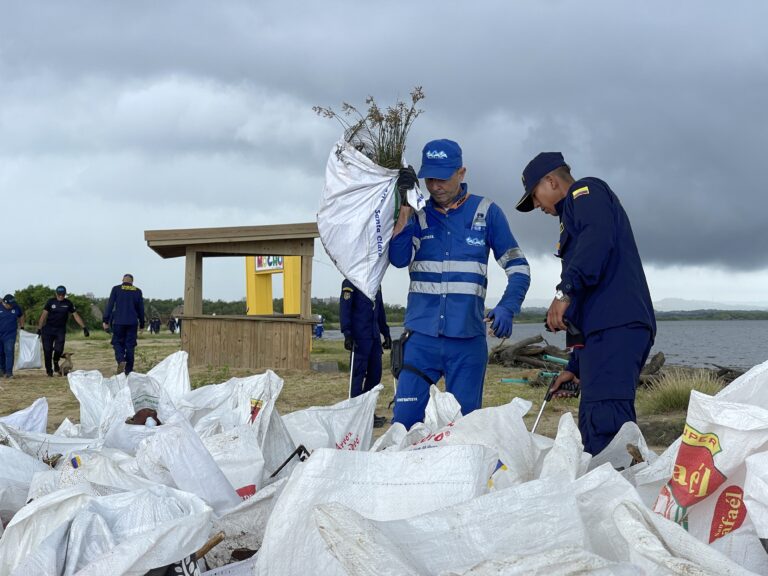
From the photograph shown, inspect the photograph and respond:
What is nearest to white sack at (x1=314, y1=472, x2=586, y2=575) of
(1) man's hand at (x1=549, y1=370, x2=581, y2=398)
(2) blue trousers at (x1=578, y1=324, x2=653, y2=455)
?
(2) blue trousers at (x1=578, y1=324, x2=653, y2=455)

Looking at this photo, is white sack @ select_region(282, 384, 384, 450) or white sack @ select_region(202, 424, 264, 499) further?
white sack @ select_region(282, 384, 384, 450)

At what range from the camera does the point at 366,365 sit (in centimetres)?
882

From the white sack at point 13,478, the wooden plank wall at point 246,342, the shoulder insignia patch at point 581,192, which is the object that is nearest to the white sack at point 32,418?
the white sack at point 13,478

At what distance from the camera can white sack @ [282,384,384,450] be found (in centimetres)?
316

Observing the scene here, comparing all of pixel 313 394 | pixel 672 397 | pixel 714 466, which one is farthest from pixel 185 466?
pixel 313 394

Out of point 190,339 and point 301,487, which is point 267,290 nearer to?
point 190,339

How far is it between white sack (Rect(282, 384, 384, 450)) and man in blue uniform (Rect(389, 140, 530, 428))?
56cm

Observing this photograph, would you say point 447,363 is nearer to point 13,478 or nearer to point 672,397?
point 13,478

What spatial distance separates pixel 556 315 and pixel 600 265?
0.86 ft

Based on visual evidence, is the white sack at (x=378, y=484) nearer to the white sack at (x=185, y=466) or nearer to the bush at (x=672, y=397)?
the white sack at (x=185, y=466)

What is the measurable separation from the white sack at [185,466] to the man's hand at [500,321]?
187 centimetres

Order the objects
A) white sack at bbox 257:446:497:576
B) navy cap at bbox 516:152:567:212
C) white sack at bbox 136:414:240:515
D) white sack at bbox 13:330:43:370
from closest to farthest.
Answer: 1. white sack at bbox 257:446:497:576
2. white sack at bbox 136:414:240:515
3. navy cap at bbox 516:152:567:212
4. white sack at bbox 13:330:43:370

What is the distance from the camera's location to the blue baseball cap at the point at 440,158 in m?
3.92

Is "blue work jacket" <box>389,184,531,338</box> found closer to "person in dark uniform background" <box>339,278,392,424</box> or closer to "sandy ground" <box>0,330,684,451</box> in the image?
"sandy ground" <box>0,330,684,451</box>
